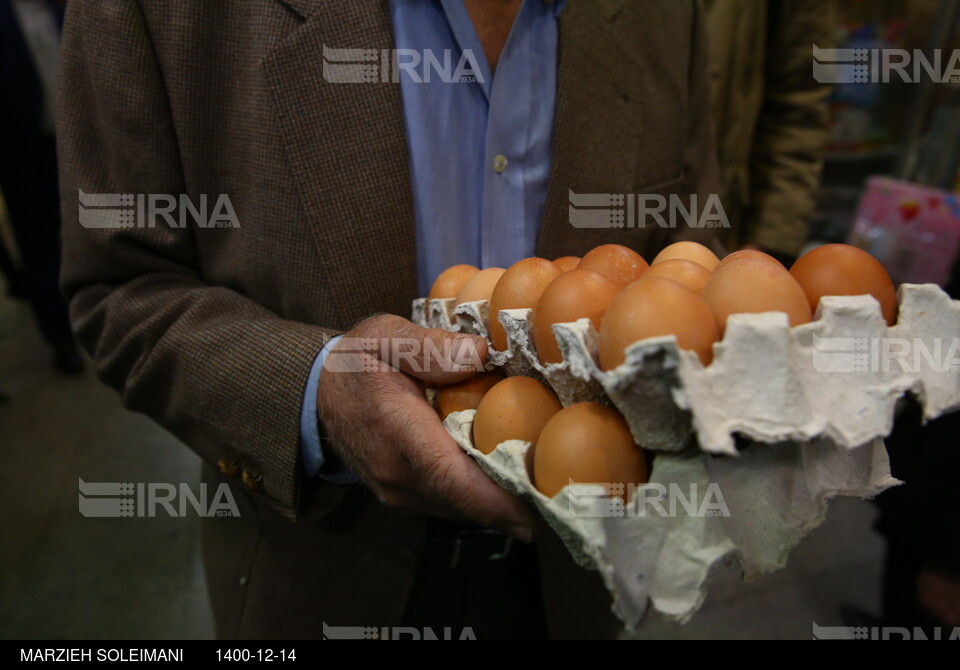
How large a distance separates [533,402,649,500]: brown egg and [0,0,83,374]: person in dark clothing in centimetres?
307

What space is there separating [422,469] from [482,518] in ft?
0.30

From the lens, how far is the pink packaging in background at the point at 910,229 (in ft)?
6.20

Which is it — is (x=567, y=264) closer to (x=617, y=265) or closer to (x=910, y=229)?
(x=617, y=265)

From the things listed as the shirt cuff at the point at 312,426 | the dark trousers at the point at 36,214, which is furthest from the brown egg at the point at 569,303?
the dark trousers at the point at 36,214

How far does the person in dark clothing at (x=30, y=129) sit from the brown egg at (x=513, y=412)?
117 inches

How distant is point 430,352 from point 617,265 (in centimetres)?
26

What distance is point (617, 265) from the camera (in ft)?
2.32

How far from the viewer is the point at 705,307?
57 centimetres

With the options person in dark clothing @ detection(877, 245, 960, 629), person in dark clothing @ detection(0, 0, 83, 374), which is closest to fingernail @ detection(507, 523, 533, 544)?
person in dark clothing @ detection(877, 245, 960, 629)

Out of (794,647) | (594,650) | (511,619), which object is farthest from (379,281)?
(794,647)

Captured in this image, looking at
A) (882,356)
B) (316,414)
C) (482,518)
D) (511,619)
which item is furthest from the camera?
(511,619)

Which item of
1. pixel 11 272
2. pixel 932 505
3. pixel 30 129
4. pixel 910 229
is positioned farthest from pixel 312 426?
pixel 11 272

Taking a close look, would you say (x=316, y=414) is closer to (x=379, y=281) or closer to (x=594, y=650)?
(x=379, y=281)

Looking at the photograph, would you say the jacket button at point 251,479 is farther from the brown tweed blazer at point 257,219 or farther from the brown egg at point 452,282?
the brown egg at point 452,282
